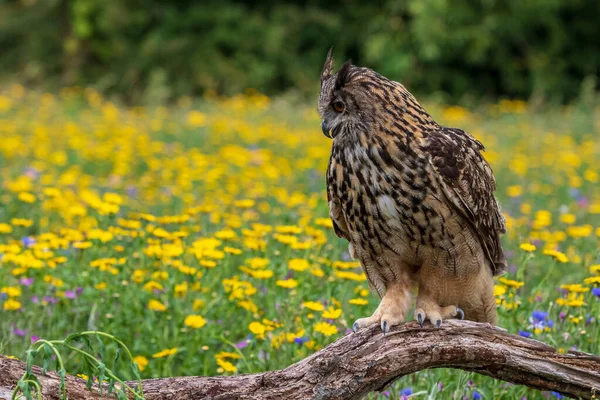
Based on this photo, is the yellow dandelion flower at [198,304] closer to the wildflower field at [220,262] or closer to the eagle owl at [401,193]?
the wildflower field at [220,262]

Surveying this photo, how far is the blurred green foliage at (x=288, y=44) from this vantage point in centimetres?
1459

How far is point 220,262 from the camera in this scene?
4.06 metres

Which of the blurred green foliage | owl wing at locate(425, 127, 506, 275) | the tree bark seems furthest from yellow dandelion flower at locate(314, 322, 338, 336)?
the blurred green foliage

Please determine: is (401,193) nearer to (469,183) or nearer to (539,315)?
(469,183)

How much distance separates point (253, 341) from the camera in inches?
134

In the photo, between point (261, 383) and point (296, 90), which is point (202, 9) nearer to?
point (296, 90)

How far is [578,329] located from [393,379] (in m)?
1.01

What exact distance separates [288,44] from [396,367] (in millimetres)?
12811

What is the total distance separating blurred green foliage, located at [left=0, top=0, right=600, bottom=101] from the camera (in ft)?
47.9

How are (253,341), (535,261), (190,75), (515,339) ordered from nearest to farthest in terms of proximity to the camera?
1. (515,339)
2. (253,341)
3. (535,261)
4. (190,75)

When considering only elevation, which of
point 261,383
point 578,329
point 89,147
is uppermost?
point 89,147

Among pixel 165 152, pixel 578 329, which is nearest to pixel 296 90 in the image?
pixel 165 152

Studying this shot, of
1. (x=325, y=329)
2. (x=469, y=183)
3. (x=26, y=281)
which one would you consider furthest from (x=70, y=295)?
(x=469, y=183)

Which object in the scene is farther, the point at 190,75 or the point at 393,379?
the point at 190,75
